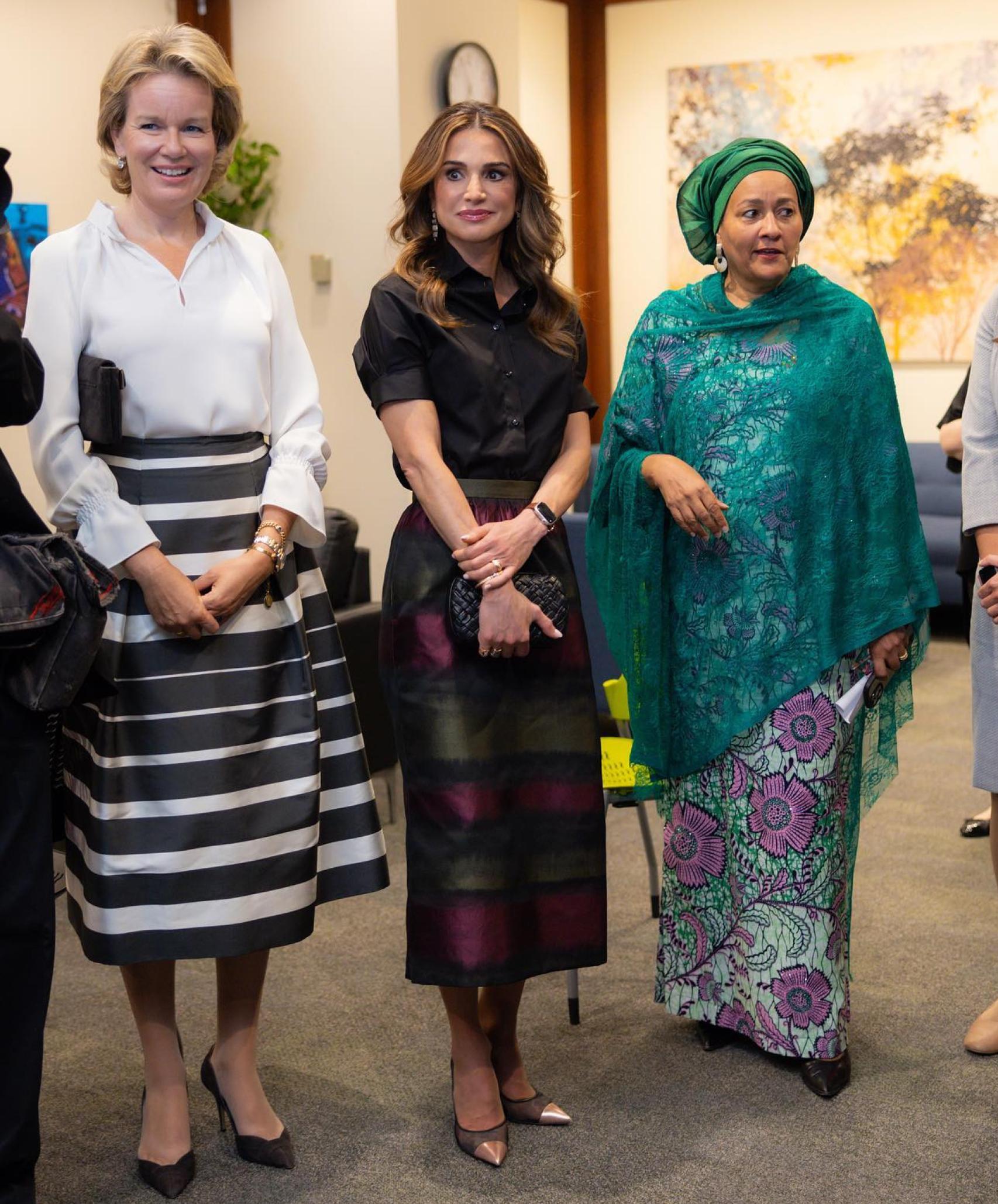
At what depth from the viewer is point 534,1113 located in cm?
258

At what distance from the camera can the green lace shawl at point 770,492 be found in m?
2.58

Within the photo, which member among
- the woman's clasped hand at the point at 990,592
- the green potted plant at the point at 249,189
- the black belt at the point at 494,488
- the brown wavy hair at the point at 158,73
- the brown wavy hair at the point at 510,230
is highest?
the green potted plant at the point at 249,189

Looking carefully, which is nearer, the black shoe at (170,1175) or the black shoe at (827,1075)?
the black shoe at (170,1175)

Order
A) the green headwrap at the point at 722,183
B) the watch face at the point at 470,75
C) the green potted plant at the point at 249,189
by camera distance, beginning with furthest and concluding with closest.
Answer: the green potted plant at the point at 249,189 → the watch face at the point at 470,75 → the green headwrap at the point at 722,183

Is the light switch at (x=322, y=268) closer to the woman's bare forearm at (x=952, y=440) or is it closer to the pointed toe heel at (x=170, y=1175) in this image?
the woman's bare forearm at (x=952, y=440)

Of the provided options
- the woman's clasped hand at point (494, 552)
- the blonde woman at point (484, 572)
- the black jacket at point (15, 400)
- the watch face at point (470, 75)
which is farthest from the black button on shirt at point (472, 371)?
the watch face at point (470, 75)

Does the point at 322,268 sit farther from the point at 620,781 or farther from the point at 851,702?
the point at 851,702

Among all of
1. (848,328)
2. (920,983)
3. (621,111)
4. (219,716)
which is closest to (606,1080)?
(920,983)

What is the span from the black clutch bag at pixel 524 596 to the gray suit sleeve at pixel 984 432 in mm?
817

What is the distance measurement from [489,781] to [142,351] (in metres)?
0.88

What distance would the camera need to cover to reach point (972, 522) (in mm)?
2654

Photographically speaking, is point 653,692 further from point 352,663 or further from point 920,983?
point 352,663

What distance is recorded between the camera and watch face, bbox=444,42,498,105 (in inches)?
234

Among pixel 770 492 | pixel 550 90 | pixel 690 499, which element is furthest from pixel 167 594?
pixel 550 90
